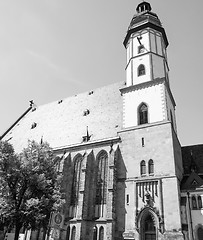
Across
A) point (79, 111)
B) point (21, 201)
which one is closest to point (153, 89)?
point (79, 111)

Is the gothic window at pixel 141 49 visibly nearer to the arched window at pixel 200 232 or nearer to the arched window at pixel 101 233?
the arched window at pixel 200 232

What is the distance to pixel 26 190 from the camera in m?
17.2

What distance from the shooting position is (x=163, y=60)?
27859 mm

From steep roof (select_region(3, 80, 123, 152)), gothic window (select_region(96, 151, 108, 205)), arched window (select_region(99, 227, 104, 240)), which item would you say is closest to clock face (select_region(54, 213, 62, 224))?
arched window (select_region(99, 227, 104, 240))

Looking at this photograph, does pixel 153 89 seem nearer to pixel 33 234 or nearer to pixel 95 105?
pixel 95 105

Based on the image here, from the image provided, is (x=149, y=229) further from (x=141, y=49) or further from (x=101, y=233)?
(x=141, y=49)

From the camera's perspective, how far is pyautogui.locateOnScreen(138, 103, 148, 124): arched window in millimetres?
→ 23938

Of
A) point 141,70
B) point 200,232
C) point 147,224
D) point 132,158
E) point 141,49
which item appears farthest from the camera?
point 141,49

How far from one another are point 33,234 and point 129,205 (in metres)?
10.3

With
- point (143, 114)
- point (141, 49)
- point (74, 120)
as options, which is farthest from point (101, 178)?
point (141, 49)

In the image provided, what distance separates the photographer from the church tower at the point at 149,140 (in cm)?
1862

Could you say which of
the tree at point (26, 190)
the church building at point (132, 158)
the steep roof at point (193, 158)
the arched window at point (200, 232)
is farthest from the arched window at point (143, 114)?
the tree at point (26, 190)

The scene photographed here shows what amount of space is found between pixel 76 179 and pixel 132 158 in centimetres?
646

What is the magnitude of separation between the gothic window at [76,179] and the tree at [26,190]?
6.53m
